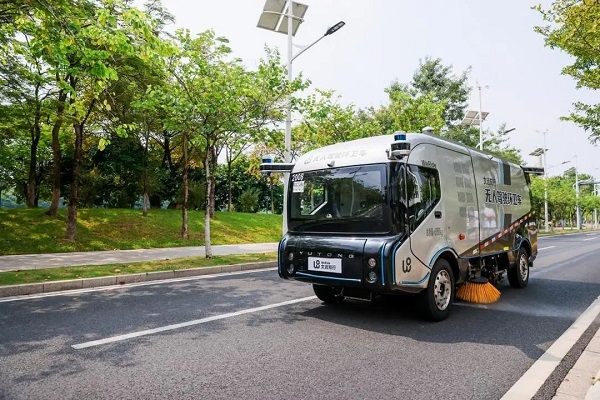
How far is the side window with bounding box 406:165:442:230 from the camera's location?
5.20 m

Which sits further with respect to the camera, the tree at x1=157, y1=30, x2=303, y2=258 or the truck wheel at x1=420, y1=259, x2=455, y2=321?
the tree at x1=157, y1=30, x2=303, y2=258

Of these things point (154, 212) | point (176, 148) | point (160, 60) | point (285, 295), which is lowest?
point (285, 295)

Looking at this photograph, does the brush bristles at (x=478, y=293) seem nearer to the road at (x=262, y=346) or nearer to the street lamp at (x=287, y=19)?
the road at (x=262, y=346)

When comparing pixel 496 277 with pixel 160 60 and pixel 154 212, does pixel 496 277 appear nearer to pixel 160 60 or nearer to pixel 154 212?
pixel 160 60

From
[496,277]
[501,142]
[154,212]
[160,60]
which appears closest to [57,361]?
[160,60]

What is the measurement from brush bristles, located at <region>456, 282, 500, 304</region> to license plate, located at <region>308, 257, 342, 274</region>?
2.98m

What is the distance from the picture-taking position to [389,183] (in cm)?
510

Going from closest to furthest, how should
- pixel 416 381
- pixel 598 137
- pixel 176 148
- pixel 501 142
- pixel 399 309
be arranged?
pixel 416 381 < pixel 399 309 < pixel 598 137 < pixel 176 148 < pixel 501 142

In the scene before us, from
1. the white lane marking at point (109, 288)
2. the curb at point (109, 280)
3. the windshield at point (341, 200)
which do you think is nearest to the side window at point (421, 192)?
the windshield at point (341, 200)

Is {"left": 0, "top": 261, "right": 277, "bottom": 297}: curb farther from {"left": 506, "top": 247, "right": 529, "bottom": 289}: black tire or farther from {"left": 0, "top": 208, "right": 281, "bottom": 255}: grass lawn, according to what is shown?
{"left": 0, "top": 208, "right": 281, "bottom": 255}: grass lawn

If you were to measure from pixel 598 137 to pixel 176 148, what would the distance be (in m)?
25.8

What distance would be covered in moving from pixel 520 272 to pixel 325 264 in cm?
509

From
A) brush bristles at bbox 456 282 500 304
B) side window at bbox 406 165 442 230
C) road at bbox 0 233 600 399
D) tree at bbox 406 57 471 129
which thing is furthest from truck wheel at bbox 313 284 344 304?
tree at bbox 406 57 471 129

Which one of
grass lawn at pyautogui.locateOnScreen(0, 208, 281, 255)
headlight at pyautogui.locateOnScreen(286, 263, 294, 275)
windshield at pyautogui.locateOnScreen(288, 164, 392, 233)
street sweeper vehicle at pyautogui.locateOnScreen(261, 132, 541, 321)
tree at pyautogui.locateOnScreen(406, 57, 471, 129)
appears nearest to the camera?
street sweeper vehicle at pyautogui.locateOnScreen(261, 132, 541, 321)
